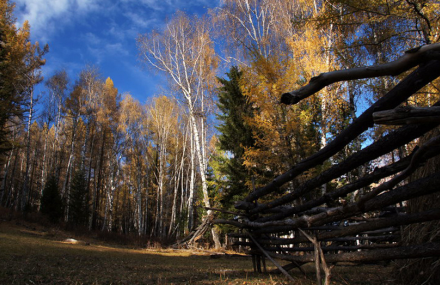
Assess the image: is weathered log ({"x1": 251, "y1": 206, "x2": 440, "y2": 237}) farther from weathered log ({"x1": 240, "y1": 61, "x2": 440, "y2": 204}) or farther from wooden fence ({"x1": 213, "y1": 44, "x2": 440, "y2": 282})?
weathered log ({"x1": 240, "y1": 61, "x2": 440, "y2": 204})

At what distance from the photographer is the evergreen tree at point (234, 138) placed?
42.8 feet

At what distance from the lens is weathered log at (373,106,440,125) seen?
1.24m

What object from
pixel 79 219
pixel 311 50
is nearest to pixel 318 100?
pixel 311 50

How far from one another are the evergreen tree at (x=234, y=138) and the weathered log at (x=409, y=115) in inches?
444

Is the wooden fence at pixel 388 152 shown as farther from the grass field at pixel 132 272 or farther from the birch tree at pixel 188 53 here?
the birch tree at pixel 188 53

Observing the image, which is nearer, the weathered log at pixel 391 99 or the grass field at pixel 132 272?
the weathered log at pixel 391 99

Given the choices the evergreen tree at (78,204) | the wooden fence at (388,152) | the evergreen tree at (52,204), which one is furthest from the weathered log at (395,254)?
the evergreen tree at (78,204)

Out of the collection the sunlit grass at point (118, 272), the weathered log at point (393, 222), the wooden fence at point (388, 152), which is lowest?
the sunlit grass at point (118, 272)

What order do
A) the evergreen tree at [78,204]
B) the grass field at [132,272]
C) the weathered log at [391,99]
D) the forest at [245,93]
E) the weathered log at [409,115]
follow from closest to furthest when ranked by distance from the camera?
the weathered log at [409,115]
the weathered log at [391,99]
the grass field at [132,272]
the forest at [245,93]
the evergreen tree at [78,204]

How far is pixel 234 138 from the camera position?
44.4ft

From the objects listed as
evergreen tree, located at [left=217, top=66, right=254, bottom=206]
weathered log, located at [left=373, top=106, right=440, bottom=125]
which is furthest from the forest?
weathered log, located at [left=373, top=106, right=440, bottom=125]

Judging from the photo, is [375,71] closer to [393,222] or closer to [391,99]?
[391,99]

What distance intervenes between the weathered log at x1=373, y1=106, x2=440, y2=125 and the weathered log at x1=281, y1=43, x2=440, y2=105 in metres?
0.25

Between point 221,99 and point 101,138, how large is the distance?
55.9ft
